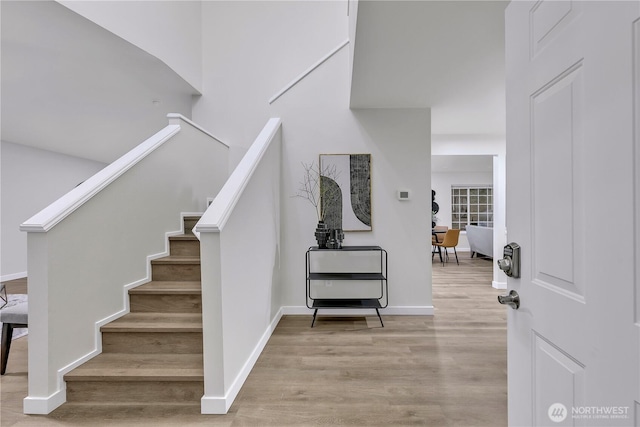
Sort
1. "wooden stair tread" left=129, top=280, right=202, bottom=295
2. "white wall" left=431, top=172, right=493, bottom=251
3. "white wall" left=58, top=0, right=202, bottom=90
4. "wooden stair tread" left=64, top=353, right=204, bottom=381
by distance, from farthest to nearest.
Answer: "white wall" left=431, top=172, right=493, bottom=251, "white wall" left=58, top=0, right=202, bottom=90, "wooden stair tread" left=129, top=280, right=202, bottom=295, "wooden stair tread" left=64, top=353, right=204, bottom=381

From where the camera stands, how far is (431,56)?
223 cm

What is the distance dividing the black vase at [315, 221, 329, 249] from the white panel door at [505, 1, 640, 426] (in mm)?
2187

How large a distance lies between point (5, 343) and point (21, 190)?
4.69 metres

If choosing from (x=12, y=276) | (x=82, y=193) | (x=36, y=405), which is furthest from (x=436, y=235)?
(x=12, y=276)

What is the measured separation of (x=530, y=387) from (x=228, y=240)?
61.6 inches

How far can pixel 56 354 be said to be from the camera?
1811 mm

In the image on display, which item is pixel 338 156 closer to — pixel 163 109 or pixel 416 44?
pixel 416 44

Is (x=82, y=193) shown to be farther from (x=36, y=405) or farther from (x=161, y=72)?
(x=161, y=72)

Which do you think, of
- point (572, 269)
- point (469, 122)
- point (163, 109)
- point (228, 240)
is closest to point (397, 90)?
point (469, 122)

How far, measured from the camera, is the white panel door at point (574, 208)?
62 centimetres

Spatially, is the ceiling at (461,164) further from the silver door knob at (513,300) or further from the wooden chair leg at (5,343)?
the wooden chair leg at (5,343)

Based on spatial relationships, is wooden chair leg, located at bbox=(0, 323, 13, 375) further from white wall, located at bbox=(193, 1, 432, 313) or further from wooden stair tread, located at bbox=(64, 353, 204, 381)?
white wall, located at bbox=(193, 1, 432, 313)

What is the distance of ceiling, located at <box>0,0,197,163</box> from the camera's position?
2639 millimetres

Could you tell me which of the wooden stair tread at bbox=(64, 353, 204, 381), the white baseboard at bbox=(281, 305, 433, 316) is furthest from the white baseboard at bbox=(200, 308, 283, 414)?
the white baseboard at bbox=(281, 305, 433, 316)
